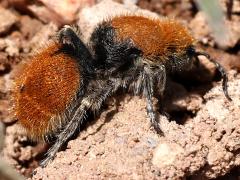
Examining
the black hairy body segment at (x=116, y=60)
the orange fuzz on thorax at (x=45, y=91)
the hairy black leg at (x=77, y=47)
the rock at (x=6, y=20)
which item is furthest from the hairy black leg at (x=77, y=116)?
the rock at (x=6, y=20)

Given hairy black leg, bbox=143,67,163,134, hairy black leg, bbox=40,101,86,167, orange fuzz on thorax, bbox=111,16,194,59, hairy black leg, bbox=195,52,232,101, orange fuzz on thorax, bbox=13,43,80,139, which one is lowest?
hairy black leg, bbox=40,101,86,167

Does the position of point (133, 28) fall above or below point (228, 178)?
above

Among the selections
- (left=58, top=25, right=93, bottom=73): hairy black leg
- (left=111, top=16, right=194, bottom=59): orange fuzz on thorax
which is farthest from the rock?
(left=111, top=16, right=194, bottom=59): orange fuzz on thorax

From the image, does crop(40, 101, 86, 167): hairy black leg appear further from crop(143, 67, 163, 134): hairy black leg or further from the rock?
the rock

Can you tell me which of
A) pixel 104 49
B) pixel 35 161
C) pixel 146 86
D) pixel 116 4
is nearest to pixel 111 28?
pixel 104 49

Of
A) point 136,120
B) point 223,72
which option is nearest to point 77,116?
point 136,120

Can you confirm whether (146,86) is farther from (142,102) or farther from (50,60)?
(50,60)

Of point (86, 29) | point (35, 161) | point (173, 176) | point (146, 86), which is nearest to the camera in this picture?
point (173, 176)

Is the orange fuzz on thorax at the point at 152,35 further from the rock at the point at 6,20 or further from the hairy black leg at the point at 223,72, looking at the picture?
the rock at the point at 6,20
